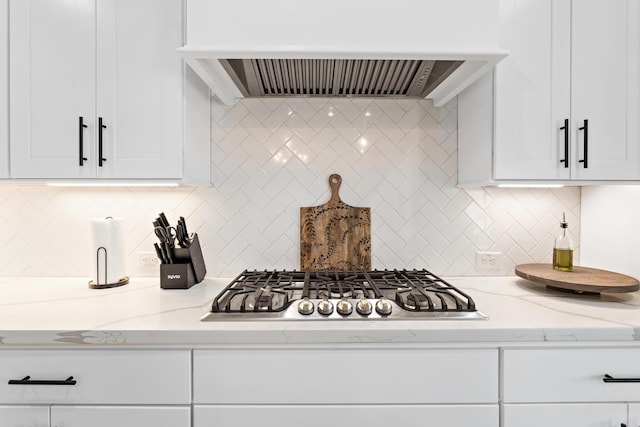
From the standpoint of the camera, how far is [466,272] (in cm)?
178

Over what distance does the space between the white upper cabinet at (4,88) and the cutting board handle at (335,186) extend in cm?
132

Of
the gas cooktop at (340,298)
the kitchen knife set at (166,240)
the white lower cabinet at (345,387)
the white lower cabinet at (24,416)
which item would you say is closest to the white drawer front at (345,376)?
the white lower cabinet at (345,387)

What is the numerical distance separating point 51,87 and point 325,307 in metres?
1.33

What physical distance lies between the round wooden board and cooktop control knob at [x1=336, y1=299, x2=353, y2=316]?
0.84 metres

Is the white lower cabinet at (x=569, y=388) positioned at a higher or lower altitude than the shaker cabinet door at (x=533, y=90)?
lower

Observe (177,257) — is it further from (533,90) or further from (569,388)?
(533,90)

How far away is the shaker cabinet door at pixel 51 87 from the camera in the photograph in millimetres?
1383

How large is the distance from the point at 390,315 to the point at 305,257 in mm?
682

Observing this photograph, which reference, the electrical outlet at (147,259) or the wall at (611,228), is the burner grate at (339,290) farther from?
the wall at (611,228)

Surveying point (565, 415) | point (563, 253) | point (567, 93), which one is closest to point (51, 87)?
point (567, 93)

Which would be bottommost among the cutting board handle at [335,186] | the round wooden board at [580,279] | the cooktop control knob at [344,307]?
A: the cooktop control knob at [344,307]

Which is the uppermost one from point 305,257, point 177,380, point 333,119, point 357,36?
point 357,36

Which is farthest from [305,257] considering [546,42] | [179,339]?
[546,42]

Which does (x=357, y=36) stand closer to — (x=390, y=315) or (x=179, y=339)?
(x=390, y=315)
